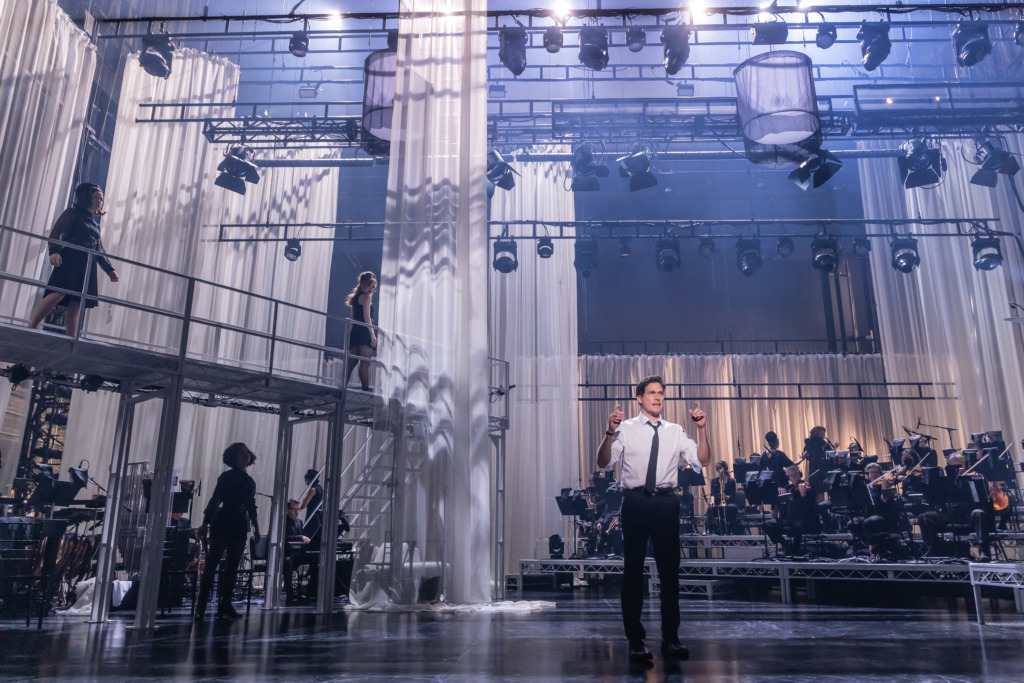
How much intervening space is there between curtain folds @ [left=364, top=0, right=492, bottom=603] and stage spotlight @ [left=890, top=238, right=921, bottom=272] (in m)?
9.34

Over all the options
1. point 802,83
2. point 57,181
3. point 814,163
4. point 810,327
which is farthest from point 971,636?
point 810,327

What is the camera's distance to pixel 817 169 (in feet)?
33.6

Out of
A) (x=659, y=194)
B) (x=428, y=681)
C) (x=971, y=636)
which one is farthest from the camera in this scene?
(x=659, y=194)

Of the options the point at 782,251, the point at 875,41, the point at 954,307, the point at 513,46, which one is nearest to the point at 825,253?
the point at 782,251

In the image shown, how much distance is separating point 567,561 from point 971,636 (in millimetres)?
6543

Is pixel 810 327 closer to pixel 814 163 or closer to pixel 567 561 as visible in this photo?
pixel 814 163

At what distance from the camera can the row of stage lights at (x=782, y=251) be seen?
11914mm

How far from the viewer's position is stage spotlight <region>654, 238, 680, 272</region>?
43.5 ft

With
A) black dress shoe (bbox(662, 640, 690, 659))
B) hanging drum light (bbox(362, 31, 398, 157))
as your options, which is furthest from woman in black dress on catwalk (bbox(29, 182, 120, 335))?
black dress shoe (bbox(662, 640, 690, 659))

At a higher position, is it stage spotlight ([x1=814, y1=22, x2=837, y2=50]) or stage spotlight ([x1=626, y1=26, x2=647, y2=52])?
stage spotlight ([x1=814, y1=22, x2=837, y2=50])

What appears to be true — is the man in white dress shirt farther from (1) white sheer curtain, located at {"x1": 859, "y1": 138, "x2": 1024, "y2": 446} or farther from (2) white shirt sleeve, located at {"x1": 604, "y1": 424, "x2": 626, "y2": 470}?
(1) white sheer curtain, located at {"x1": 859, "y1": 138, "x2": 1024, "y2": 446}

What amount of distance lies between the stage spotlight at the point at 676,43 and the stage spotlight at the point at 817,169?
2483 millimetres

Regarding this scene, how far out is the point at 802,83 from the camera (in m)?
8.45

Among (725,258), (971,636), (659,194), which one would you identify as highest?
(659,194)
